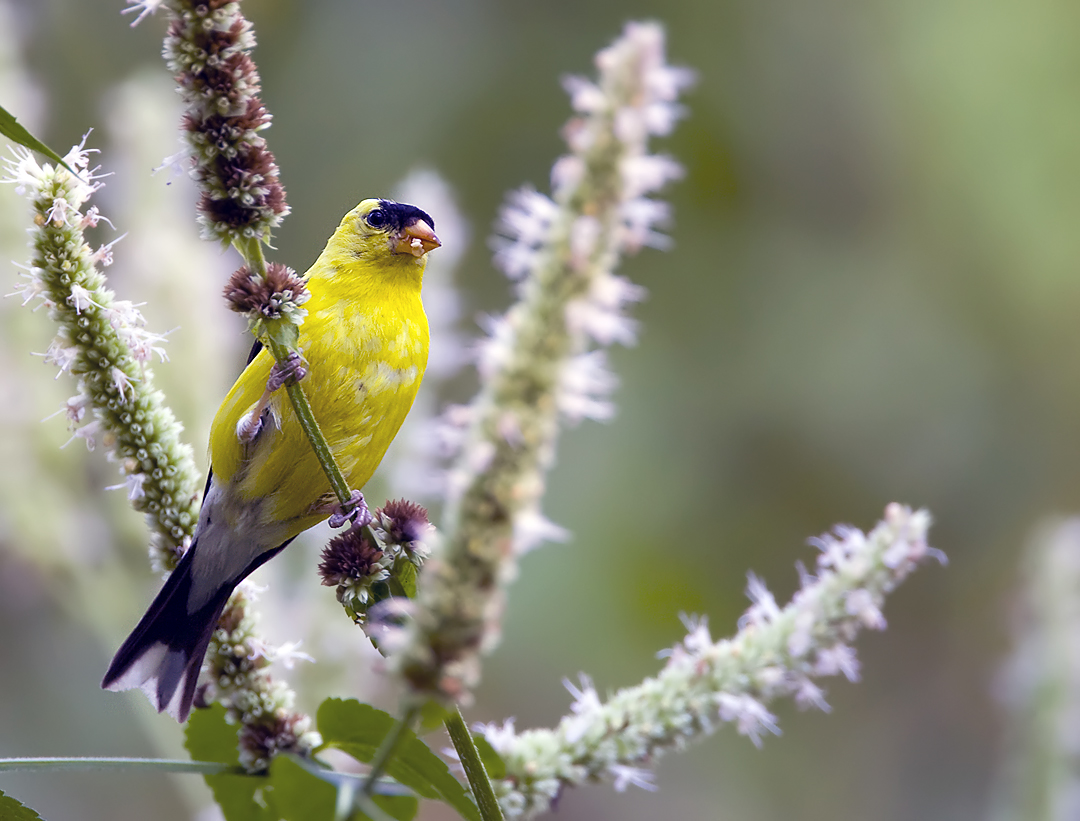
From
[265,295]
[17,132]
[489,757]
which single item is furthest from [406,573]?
[17,132]

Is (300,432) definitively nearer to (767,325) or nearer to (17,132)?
(17,132)

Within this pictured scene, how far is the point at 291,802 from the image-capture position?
0.93m

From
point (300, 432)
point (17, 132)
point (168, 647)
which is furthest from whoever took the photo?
point (300, 432)

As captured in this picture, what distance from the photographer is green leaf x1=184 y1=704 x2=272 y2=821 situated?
3.42 feet

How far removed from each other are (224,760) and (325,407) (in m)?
0.77

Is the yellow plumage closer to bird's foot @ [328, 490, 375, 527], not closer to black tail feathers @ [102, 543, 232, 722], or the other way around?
bird's foot @ [328, 490, 375, 527]

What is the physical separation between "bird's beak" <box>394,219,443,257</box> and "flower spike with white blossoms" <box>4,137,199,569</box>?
3.14 ft

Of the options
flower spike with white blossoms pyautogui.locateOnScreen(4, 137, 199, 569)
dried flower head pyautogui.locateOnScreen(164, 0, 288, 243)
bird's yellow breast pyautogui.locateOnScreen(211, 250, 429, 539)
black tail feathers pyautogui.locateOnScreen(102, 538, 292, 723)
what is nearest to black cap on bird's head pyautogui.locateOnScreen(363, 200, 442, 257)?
bird's yellow breast pyautogui.locateOnScreen(211, 250, 429, 539)

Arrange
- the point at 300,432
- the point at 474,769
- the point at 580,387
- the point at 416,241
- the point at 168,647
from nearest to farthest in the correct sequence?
the point at 580,387, the point at 474,769, the point at 168,647, the point at 300,432, the point at 416,241

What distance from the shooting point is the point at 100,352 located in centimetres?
100

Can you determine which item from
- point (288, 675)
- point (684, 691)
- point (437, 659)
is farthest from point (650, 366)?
point (437, 659)

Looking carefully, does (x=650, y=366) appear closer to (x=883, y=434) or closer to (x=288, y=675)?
(x=883, y=434)

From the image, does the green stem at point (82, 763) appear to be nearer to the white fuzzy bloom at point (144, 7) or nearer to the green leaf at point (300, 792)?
the green leaf at point (300, 792)

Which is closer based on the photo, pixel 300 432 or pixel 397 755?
pixel 397 755
